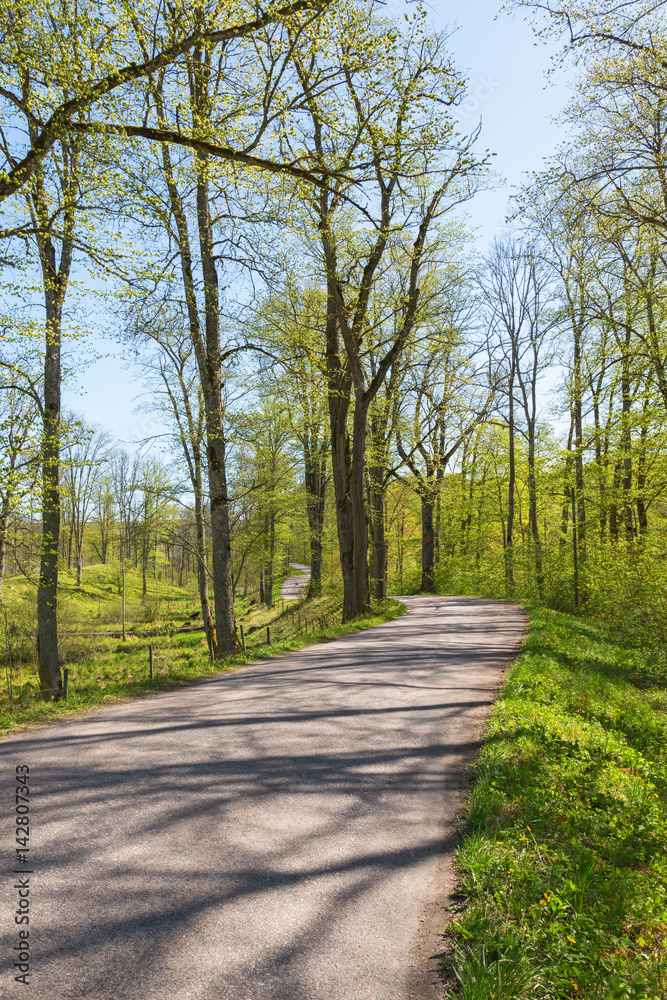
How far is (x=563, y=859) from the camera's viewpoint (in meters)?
3.44

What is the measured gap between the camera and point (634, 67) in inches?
A: 391

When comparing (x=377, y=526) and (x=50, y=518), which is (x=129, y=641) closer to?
(x=377, y=526)

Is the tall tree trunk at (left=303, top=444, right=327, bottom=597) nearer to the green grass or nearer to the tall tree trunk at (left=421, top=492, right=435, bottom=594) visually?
the tall tree trunk at (left=421, top=492, right=435, bottom=594)

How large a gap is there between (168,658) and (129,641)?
8692 millimetres

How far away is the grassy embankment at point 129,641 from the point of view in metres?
7.95

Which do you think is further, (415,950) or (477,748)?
(477,748)

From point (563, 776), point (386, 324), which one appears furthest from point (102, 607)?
point (563, 776)

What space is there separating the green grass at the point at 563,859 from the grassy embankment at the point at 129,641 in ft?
17.2

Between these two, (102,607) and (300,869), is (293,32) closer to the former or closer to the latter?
(300,869)

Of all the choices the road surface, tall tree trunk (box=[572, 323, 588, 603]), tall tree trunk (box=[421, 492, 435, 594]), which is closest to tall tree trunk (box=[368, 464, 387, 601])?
tall tree trunk (box=[421, 492, 435, 594])

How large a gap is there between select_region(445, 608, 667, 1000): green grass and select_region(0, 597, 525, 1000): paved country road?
273mm

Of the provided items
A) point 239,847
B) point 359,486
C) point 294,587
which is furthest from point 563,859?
point 294,587

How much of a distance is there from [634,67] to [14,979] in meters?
14.6

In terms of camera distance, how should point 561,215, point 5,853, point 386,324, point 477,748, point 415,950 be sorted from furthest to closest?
point 386,324
point 561,215
point 477,748
point 5,853
point 415,950
